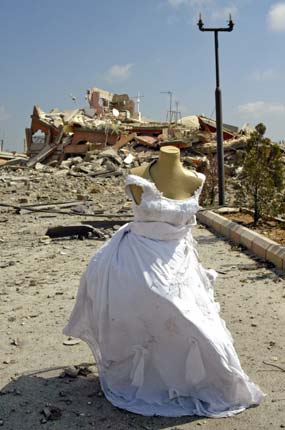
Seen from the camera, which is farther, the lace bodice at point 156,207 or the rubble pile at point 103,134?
the rubble pile at point 103,134

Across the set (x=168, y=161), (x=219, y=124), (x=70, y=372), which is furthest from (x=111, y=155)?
(x=168, y=161)

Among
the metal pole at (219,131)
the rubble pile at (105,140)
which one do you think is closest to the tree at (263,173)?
the metal pole at (219,131)

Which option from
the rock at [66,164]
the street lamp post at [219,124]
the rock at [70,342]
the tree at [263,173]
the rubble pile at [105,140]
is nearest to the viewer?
the rock at [70,342]

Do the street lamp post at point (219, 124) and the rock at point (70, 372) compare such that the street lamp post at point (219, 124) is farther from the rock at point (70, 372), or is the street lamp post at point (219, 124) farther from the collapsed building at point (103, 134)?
the collapsed building at point (103, 134)

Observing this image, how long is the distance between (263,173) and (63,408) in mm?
7363

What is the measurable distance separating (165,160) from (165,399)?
1.40m

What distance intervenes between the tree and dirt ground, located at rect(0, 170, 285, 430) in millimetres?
1264

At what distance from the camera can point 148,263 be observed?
11.0 feet

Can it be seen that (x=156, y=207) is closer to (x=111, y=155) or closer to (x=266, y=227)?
(x=266, y=227)

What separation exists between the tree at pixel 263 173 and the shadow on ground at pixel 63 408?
6847 mm

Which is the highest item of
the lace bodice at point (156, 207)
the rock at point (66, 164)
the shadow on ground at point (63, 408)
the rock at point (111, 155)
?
the lace bodice at point (156, 207)

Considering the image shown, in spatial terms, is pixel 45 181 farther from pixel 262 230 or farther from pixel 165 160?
pixel 165 160

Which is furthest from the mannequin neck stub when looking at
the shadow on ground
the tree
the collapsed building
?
the collapsed building

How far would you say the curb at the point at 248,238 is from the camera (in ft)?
24.0
